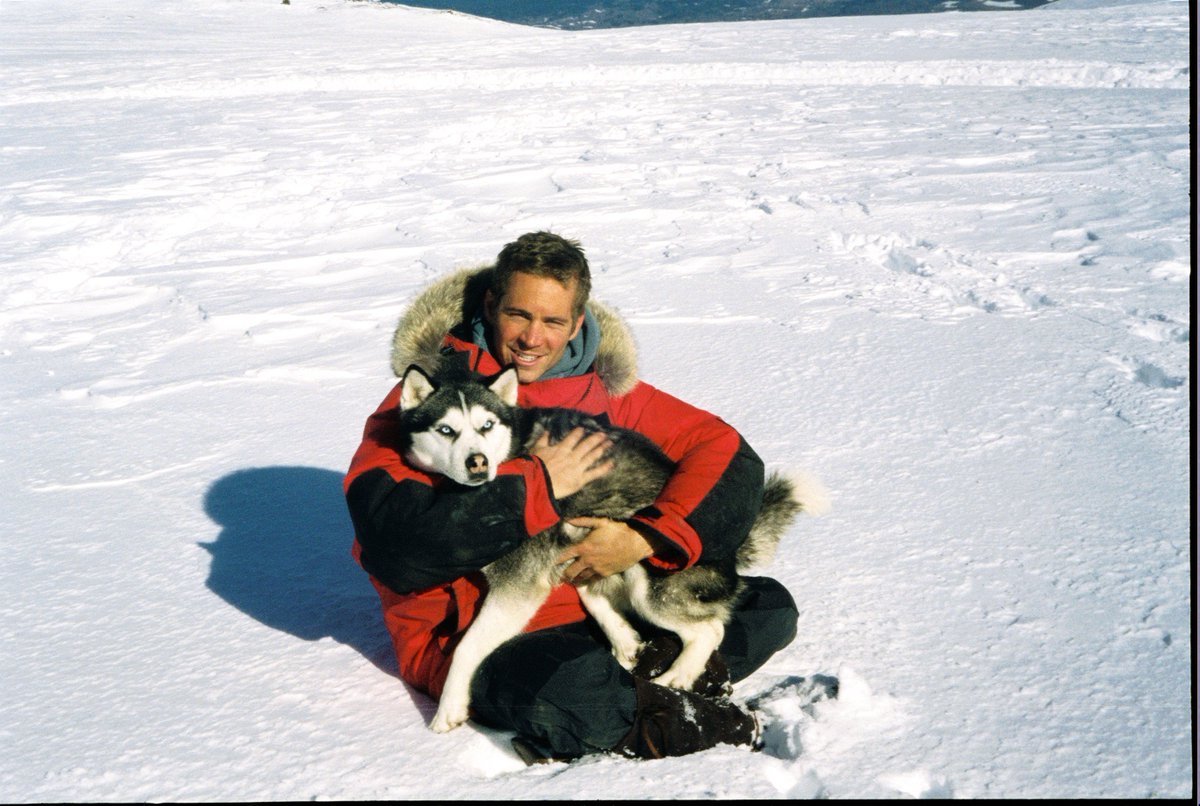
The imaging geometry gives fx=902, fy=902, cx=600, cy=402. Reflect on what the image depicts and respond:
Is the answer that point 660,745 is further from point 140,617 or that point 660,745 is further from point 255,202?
point 255,202

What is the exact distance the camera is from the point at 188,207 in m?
7.90

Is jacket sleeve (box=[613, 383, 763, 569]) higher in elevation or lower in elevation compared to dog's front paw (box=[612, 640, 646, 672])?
higher

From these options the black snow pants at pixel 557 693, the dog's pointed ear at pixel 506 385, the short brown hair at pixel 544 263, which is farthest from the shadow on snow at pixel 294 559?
the short brown hair at pixel 544 263

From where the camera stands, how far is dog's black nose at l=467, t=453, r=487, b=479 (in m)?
2.29

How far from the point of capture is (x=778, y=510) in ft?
9.30

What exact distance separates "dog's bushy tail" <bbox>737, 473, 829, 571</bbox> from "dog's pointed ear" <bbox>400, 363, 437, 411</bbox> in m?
1.07

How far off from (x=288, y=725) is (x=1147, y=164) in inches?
325

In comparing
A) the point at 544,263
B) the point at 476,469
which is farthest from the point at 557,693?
the point at 544,263

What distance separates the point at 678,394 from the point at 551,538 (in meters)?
2.00

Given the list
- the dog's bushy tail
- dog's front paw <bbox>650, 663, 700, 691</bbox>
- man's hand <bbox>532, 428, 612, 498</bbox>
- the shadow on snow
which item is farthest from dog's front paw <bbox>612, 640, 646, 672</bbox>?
the shadow on snow

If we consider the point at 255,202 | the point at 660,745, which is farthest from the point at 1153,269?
the point at 255,202

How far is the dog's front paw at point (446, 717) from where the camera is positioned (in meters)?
2.30

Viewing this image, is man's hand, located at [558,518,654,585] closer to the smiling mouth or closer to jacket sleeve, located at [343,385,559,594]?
jacket sleeve, located at [343,385,559,594]

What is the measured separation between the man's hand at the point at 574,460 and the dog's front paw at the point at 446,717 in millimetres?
599
